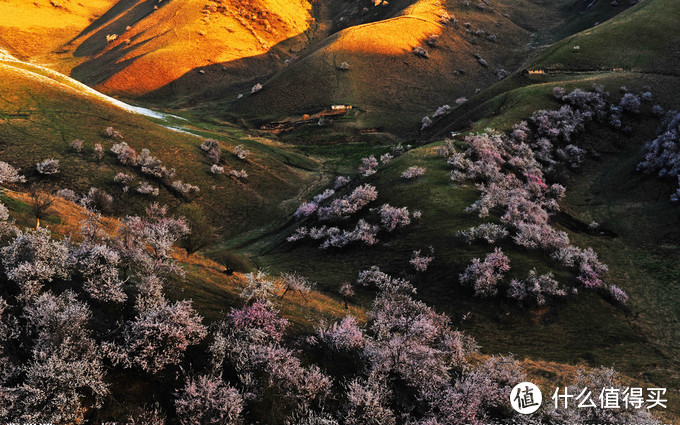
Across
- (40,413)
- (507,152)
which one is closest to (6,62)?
(40,413)

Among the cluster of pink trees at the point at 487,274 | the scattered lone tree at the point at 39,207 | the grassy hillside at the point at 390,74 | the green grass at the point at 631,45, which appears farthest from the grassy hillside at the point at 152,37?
the cluster of pink trees at the point at 487,274

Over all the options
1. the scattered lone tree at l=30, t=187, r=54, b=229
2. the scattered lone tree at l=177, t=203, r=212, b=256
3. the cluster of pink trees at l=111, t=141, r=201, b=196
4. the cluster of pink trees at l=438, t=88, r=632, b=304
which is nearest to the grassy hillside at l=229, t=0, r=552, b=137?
the cluster of pink trees at l=438, t=88, r=632, b=304

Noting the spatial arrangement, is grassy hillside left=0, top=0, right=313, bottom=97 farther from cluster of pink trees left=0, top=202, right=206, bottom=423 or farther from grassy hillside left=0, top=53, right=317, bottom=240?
cluster of pink trees left=0, top=202, right=206, bottom=423

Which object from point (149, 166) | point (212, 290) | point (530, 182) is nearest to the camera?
point (212, 290)

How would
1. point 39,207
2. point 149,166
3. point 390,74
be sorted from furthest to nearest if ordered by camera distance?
point 390,74 < point 149,166 < point 39,207

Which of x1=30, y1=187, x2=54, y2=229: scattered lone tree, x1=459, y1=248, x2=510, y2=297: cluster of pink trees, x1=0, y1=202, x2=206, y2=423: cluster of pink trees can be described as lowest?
x1=459, y1=248, x2=510, y2=297: cluster of pink trees

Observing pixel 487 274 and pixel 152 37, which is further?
pixel 152 37

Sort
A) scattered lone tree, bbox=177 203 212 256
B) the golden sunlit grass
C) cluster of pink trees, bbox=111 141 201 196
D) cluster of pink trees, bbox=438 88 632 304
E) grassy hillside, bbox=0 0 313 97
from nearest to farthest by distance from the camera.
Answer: the golden sunlit grass < cluster of pink trees, bbox=438 88 632 304 < scattered lone tree, bbox=177 203 212 256 < cluster of pink trees, bbox=111 141 201 196 < grassy hillside, bbox=0 0 313 97

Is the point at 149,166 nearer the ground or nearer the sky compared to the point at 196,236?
nearer the sky

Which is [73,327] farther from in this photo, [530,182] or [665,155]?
[665,155]

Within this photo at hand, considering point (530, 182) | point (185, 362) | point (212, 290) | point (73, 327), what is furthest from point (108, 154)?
point (530, 182)

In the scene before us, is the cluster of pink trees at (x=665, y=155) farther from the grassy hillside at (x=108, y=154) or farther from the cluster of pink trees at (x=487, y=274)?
the grassy hillside at (x=108, y=154)

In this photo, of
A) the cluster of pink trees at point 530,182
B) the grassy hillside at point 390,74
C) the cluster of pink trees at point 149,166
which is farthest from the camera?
the grassy hillside at point 390,74

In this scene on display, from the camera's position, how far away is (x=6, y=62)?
48.9 metres
